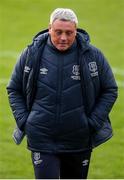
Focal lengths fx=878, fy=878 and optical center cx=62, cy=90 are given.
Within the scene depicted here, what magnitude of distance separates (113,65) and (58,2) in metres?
6.86

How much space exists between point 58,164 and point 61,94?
65 cm

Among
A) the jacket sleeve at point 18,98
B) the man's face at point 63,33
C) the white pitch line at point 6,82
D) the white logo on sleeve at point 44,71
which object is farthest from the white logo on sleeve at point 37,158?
the white pitch line at point 6,82

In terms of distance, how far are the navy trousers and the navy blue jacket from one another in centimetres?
8

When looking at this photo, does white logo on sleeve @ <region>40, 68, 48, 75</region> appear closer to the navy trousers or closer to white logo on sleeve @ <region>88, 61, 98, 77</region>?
white logo on sleeve @ <region>88, 61, 98, 77</region>

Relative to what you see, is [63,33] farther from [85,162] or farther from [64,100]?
[85,162]

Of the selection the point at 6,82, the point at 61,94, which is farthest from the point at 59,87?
the point at 6,82

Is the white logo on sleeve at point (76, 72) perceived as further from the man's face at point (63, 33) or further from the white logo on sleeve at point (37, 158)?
the white logo on sleeve at point (37, 158)

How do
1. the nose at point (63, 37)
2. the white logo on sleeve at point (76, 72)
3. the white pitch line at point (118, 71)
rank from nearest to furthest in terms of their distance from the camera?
the nose at point (63, 37)
the white logo on sleeve at point (76, 72)
the white pitch line at point (118, 71)

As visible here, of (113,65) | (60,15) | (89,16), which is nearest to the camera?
(60,15)

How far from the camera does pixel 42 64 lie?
759 cm

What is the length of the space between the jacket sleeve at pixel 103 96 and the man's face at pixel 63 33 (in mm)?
319

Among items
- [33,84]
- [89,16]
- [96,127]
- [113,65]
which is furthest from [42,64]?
[89,16]

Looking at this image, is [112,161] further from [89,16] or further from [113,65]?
[89,16]

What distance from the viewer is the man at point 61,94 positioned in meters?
7.54
